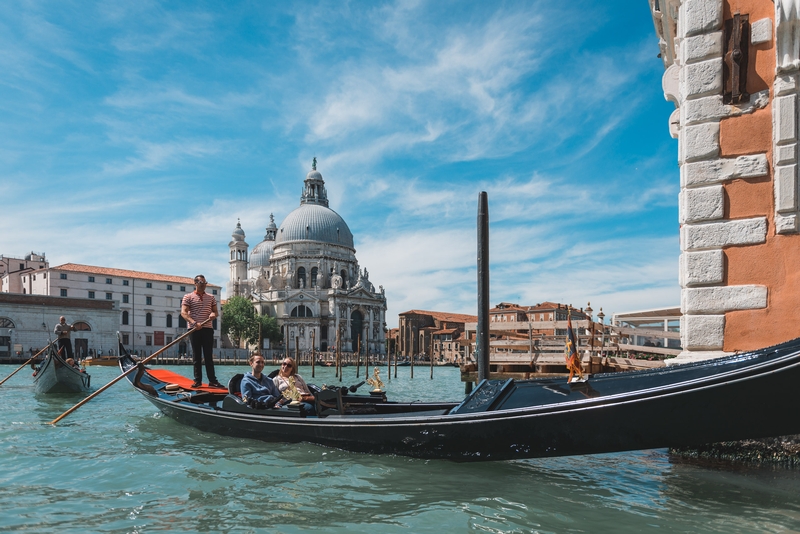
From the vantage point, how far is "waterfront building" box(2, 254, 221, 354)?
38781 millimetres

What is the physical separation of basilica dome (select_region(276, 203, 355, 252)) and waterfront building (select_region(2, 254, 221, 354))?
10856 millimetres

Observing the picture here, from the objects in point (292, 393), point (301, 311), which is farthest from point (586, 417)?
point (301, 311)

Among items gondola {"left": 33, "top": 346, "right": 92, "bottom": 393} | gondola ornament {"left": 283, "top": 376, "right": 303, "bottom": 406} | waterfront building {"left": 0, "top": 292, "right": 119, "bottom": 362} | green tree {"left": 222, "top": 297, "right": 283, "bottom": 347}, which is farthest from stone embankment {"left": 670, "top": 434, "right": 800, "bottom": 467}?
green tree {"left": 222, "top": 297, "right": 283, "bottom": 347}

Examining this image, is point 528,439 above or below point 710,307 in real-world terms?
below

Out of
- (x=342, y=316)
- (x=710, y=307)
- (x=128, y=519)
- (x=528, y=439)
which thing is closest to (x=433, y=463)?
(x=528, y=439)

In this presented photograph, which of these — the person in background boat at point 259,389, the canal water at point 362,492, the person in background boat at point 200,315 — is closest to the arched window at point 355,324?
the person in background boat at point 200,315

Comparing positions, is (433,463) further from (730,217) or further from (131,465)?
(730,217)

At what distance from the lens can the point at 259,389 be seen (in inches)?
224

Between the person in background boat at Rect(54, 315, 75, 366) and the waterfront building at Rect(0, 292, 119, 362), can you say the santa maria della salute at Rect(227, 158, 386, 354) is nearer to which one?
the waterfront building at Rect(0, 292, 119, 362)

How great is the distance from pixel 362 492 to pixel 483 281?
10.2 feet

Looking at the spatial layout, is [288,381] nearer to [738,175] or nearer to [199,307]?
[199,307]

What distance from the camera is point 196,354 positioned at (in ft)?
24.5

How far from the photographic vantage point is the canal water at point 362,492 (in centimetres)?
337

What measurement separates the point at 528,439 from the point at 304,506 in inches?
57.9
